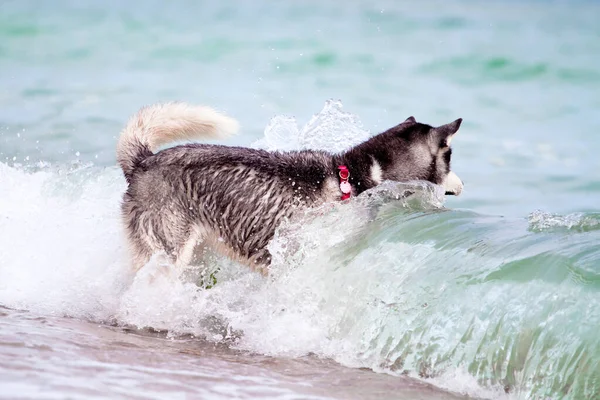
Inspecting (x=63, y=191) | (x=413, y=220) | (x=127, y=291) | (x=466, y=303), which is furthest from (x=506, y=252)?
(x=63, y=191)

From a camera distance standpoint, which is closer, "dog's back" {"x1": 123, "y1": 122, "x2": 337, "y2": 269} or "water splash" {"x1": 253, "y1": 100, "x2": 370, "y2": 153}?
"dog's back" {"x1": 123, "y1": 122, "x2": 337, "y2": 269}

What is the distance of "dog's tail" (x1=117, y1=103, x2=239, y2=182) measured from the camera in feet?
19.9

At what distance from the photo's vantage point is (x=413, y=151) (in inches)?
249

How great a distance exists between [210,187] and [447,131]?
2049mm

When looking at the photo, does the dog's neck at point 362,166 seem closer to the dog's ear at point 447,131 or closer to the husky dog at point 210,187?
the husky dog at point 210,187

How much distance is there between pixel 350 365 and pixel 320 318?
636 millimetres

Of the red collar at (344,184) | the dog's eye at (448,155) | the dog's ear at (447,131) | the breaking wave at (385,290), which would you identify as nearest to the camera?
the breaking wave at (385,290)

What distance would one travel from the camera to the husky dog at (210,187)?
5.76 m

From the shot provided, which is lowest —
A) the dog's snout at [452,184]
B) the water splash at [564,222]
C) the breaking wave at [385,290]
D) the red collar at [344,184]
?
the breaking wave at [385,290]

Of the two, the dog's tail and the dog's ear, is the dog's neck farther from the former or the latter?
the dog's tail

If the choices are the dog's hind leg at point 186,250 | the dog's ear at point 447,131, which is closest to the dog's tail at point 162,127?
the dog's hind leg at point 186,250

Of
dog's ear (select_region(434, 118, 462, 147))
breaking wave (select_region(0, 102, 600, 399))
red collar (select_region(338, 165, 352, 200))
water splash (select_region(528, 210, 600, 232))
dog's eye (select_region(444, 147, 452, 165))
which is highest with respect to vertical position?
dog's ear (select_region(434, 118, 462, 147))

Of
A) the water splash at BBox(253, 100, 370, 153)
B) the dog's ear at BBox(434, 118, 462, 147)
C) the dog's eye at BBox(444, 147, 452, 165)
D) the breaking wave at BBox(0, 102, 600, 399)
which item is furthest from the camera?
the water splash at BBox(253, 100, 370, 153)

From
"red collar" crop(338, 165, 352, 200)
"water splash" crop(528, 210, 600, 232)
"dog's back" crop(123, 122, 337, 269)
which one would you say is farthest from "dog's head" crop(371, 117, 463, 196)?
"water splash" crop(528, 210, 600, 232)
